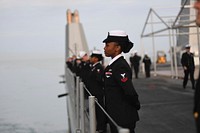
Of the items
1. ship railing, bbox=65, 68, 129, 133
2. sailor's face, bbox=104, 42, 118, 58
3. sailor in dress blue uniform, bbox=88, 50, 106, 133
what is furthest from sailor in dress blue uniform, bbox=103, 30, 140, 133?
sailor in dress blue uniform, bbox=88, 50, 106, 133

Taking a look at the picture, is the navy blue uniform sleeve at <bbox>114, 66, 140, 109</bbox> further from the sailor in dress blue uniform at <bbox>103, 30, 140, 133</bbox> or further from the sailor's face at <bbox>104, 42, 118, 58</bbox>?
the sailor's face at <bbox>104, 42, 118, 58</bbox>

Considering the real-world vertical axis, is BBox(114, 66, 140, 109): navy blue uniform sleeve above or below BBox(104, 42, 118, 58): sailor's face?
below

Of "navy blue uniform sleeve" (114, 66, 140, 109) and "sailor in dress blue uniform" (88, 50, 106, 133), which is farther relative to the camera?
"sailor in dress blue uniform" (88, 50, 106, 133)

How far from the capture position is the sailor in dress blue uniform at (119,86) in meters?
3.47

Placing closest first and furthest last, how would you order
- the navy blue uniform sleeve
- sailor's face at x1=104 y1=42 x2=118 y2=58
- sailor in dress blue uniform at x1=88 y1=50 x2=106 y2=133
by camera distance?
the navy blue uniform sleeve, sailor's face at x1=104 y1=42 x2=118 y2=58, sailor in dress blue uniform at x1=88 y1=50 x2=106 y2=133

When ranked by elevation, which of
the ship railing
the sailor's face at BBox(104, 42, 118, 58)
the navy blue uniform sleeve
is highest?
the sailor's face at BBox(104, 42, 118, 58)

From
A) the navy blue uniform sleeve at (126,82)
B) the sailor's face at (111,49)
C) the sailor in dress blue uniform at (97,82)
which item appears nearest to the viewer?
the navy blue uniform sleeve at (126,82)

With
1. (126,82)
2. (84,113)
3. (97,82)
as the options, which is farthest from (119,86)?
(97,82)

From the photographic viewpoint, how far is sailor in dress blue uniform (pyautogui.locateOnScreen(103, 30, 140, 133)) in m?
3.47

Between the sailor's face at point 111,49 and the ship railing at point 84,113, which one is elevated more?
the sailor's face at point 111,49

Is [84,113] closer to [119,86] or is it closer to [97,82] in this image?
[97,82]

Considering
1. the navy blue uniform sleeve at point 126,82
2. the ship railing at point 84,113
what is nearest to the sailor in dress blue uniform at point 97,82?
the ship railing at point 84,113

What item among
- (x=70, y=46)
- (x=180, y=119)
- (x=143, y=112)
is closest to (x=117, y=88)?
(x=180, y=119)

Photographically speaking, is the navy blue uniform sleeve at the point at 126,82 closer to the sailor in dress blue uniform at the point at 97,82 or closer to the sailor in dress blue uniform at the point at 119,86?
the sailor in dress blue uniform at the point at 119,86
